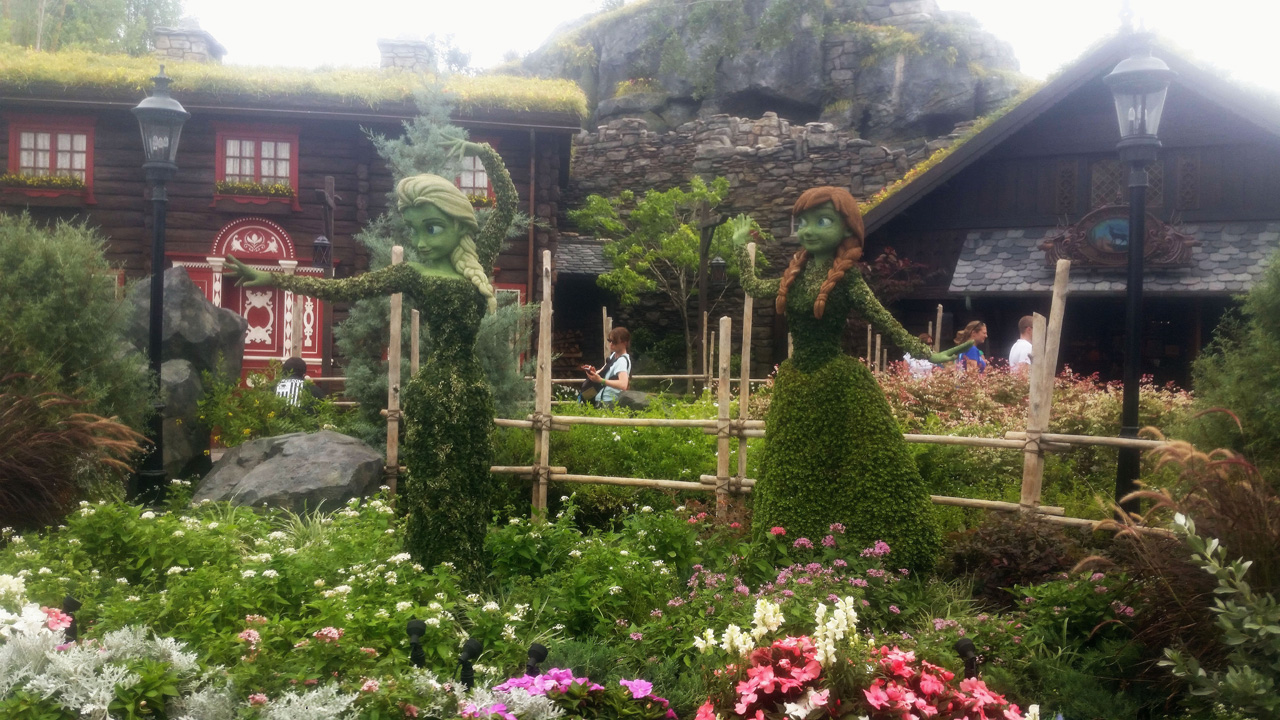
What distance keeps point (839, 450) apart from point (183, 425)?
6637mm

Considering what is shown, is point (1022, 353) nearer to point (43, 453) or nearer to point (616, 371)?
point (616, 371)

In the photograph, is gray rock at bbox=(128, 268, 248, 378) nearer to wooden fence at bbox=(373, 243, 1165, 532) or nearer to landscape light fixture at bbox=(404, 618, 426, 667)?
wooden fence at bbox=(373, 243, 1165, 532)

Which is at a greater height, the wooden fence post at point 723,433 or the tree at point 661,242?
the tree at point 661,242

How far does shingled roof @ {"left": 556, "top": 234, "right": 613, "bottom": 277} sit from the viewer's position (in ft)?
63.9

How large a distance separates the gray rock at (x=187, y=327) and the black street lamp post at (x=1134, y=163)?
27.0ft

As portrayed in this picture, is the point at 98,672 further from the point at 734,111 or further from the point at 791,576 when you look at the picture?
the point at 734,111

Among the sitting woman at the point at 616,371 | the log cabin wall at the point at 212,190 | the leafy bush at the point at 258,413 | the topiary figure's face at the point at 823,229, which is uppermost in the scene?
the log cabin wall at the point at 212,190

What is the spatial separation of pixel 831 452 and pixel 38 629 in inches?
145

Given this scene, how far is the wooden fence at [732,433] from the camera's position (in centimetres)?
616

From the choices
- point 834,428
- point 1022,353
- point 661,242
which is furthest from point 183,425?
point 661,242

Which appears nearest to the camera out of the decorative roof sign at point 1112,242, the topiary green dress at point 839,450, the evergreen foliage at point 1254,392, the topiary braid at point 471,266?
the evergreen foliage at point 1254,392

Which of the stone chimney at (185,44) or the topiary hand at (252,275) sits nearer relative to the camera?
the topiary hand at (252,275)

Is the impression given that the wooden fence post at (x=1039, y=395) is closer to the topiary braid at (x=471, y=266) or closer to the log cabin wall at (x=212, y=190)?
→ the topiary braid at (x=471, y=266)

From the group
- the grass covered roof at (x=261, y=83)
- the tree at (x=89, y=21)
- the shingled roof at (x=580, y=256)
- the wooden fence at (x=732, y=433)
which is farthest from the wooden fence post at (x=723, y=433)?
the tree at (x=89, y=21)
